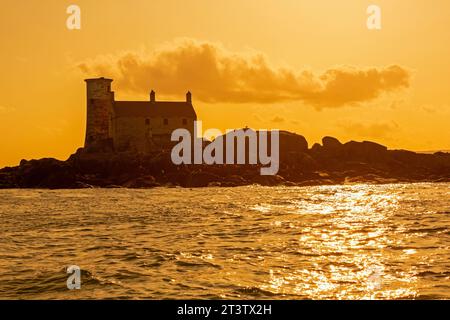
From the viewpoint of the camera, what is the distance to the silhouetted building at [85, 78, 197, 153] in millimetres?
79938

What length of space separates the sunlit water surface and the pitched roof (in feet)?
159

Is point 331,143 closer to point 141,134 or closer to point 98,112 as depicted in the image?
point 141,134

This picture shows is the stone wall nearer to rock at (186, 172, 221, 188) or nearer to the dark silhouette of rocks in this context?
the dark silhouette of rocks

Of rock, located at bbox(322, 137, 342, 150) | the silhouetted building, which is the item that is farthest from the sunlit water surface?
rock, located at bbox(322, 137, 342, 150)

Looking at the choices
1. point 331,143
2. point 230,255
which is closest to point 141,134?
point 331,143

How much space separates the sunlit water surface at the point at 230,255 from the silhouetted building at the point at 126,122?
1862 inches

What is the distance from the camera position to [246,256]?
17.5 m

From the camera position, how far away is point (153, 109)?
268ft

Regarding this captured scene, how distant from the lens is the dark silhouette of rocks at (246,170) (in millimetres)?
71250

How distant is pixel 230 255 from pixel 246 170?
58.7 metres
